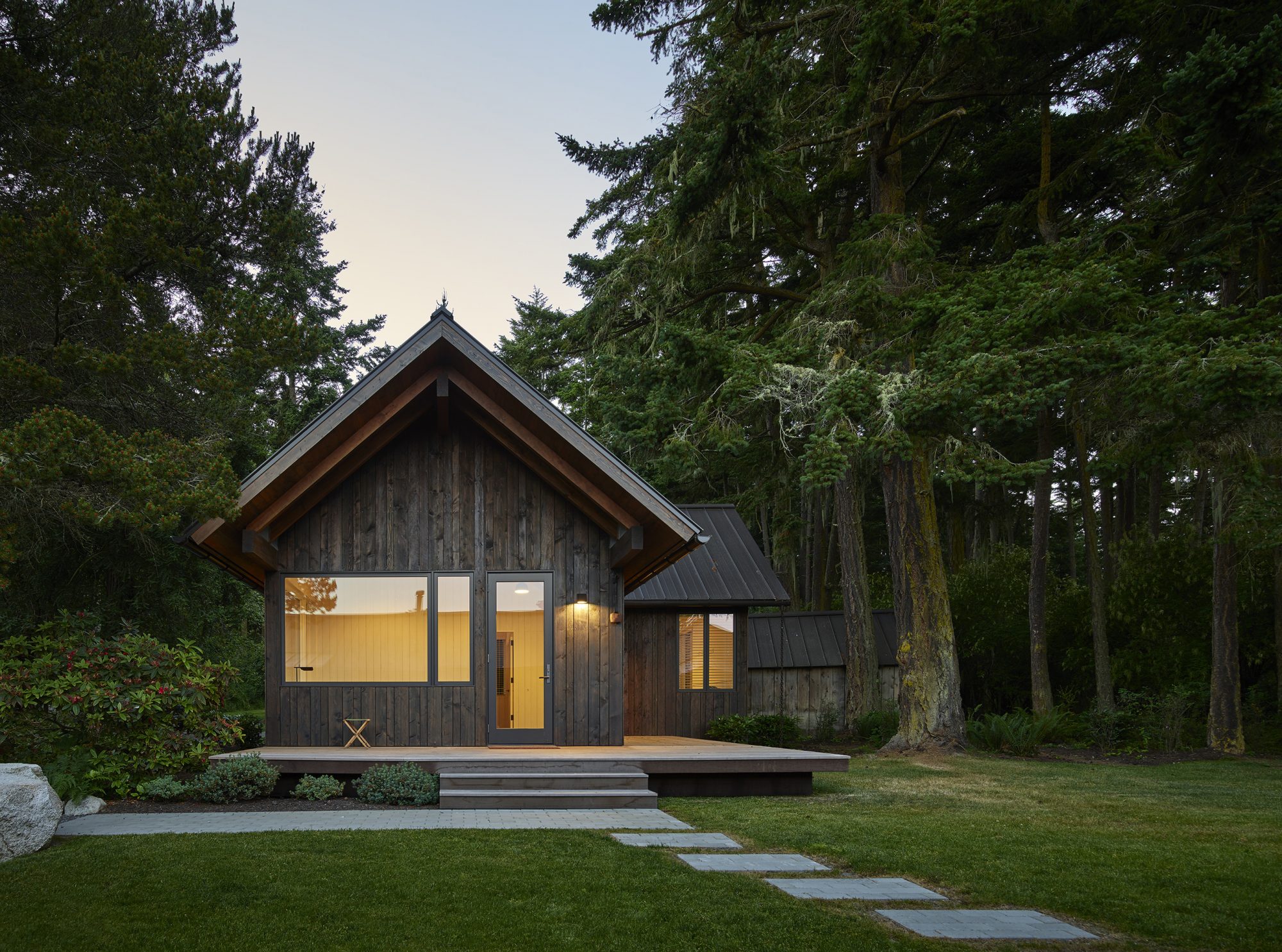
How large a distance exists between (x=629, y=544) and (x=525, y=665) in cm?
193

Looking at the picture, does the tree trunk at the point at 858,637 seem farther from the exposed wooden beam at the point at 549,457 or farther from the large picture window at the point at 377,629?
the large picture window at the point at 377,629

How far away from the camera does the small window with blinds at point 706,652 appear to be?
15.8 meters

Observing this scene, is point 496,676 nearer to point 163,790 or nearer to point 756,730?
point 163,790

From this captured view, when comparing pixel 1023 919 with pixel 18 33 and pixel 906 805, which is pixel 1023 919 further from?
pixel 18 33

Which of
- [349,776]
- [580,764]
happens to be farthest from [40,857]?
[580,764]

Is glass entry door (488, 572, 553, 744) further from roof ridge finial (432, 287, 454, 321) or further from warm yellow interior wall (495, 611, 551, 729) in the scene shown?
roof ridge finial (432, 287, 454, 321)

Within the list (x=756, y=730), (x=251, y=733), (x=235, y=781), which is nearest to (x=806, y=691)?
Result: (x=756, y=730)

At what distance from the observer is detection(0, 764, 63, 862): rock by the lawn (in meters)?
6.19

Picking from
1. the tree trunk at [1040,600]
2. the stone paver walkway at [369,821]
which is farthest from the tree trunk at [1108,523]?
the stone paver walkway at [369,821]

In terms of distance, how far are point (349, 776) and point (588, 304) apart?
8.60 m

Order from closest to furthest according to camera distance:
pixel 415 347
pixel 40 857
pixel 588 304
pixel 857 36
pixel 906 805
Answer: pixel 40 857 < pixel 906 805 < pixel 415 347 < pixel 857 36 < pixel 588 304

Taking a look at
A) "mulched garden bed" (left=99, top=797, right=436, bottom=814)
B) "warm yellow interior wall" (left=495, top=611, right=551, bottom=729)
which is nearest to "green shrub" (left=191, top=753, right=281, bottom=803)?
"mulched garden bed" (left=99, top=797, right=436, bottom=814)

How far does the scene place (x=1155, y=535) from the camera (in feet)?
66.8

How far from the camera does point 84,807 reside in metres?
8.03
